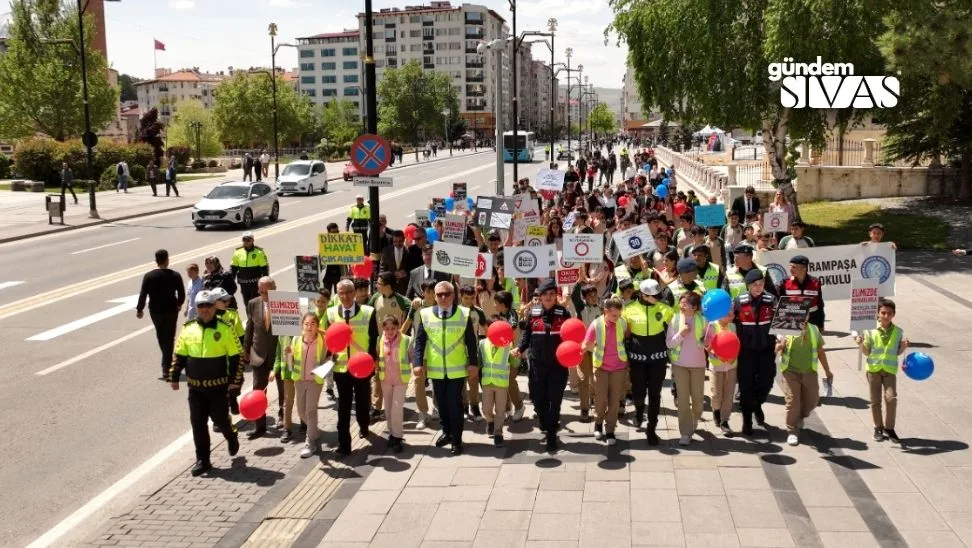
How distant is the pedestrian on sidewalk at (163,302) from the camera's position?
37.6 feet

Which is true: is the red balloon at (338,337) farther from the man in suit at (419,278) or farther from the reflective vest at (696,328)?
the man in suit at (419,278)

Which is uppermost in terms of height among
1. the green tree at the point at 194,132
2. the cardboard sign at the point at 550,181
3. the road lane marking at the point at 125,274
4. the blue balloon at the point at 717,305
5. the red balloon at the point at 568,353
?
the green tree at the point at 194,132

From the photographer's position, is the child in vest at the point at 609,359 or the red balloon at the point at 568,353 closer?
the red balloon at the point at 568,353

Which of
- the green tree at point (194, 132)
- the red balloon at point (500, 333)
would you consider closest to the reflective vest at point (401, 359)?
the red balloon at point (500, 333)

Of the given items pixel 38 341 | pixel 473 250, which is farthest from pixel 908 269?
pixel 38 341

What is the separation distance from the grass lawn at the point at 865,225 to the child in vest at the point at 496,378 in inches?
643

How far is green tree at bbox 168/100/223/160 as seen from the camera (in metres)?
87.5

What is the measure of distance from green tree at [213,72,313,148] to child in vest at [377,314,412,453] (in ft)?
263

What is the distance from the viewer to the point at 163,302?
1146 centimetres

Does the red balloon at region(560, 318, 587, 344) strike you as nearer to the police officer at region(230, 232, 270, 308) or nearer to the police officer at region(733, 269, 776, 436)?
the police officer at region(733, 269, 776, 436)

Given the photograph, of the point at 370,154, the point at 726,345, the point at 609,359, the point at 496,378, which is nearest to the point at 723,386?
the point at 726,345

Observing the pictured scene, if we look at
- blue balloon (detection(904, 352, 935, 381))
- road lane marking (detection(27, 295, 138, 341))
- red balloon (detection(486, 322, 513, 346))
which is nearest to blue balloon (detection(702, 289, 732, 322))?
blue balloon (detection(904, 352, 935, 381))

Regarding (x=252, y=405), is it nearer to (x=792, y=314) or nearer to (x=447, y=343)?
(x=447, y=343)

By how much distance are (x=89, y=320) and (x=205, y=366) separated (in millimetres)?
8039
